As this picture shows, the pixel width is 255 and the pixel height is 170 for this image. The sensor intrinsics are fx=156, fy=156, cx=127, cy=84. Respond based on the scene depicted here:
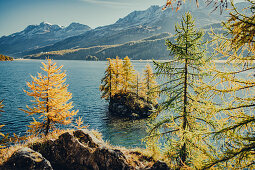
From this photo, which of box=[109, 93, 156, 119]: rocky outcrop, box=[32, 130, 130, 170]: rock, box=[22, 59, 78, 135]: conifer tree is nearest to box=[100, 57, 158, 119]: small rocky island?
box=[109, 93, 156, 119]: rocky outcrop

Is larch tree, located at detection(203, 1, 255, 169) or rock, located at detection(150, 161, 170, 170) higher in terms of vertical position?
larch tree, located at detection(203, 1, 255, 169)

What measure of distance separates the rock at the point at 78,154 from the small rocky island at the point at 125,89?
26.2 meters

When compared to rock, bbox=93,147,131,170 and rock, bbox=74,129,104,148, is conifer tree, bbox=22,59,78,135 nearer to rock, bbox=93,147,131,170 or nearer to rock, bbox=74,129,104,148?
rock, bbox=74,129,104,148

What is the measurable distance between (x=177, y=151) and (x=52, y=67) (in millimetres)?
13035

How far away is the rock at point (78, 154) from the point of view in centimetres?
911

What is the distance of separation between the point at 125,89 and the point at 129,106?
182 inches

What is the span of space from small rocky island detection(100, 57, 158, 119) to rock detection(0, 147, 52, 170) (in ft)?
92.5

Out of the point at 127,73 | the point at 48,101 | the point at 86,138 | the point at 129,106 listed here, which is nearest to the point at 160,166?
the point at 86,138

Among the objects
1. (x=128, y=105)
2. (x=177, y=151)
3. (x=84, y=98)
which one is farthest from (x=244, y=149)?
(x=84, y=98)

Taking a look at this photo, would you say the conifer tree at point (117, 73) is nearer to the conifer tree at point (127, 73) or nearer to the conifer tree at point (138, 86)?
the conifer tree at point (127, 73)

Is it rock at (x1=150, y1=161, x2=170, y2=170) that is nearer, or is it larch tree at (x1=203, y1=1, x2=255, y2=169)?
larch tree at (x1=203, y1=1, x2=255, y2=169)

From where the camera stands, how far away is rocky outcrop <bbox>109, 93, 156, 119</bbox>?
1425 inches

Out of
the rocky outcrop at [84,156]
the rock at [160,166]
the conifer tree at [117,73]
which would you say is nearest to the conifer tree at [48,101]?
the rocky outcrop at [84,156]

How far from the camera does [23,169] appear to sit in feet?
24.9
